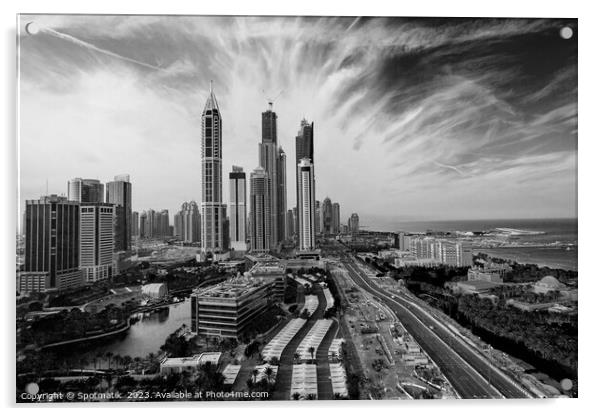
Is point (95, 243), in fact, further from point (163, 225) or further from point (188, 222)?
point (188, 222)

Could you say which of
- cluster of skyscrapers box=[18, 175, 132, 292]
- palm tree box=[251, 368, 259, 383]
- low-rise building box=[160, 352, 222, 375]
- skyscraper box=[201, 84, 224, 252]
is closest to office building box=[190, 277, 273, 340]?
low-rise building box=[160, 352, 222, 375]

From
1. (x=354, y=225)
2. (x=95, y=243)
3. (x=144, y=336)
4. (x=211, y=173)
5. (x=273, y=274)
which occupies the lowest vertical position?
(x=144, y=336)

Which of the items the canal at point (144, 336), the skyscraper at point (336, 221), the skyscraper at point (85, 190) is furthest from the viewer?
the skyscraper at point (336, 221)

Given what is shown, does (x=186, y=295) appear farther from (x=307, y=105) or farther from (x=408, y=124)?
(x=408, y=124)

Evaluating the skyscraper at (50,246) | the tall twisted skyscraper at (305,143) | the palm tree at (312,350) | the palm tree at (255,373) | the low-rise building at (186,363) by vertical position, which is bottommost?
the palm tree at (255,373)

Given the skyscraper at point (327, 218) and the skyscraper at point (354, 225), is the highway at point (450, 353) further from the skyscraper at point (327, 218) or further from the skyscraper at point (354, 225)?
the skyscraper at point (327, 218)

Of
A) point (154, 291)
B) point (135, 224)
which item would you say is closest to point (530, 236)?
point (154, 291)

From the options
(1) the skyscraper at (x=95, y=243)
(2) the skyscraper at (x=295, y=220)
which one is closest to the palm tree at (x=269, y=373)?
(2) the skyscraper at (x=295, y=220)
